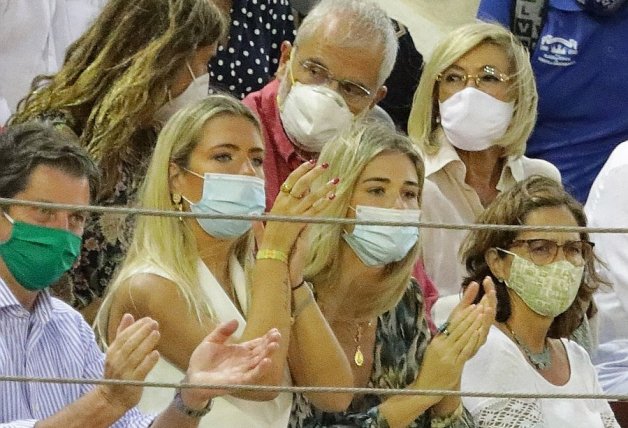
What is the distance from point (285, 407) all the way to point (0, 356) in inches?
21.4

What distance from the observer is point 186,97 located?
10.8 feet

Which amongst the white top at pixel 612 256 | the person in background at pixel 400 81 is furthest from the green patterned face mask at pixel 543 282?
the person in background at pixel 400 81

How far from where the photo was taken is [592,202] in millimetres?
3871

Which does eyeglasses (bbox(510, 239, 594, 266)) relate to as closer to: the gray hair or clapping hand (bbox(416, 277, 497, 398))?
clapping hand (bbox(416, 277, 497, 398))

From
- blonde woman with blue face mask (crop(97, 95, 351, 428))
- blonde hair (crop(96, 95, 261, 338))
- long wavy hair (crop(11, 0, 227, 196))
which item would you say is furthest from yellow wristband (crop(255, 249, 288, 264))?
long wavy hair (crop(11, 0, 227, 196))

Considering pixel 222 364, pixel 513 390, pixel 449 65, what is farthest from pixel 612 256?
pixel 222 364

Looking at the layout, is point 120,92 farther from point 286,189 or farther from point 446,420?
point 446,420

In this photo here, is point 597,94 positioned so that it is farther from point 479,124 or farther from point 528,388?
point 528,388

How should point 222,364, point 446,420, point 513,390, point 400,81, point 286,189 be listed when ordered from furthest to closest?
point 400,81, point 513,390, point 446,420, point 286,189, point 222,364

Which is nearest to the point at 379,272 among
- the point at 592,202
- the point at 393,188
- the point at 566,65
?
the point at 393,188

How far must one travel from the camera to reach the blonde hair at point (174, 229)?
283 cm

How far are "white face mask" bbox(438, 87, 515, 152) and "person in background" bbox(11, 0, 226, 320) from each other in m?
0.56

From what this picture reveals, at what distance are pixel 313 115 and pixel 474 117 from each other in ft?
1.40

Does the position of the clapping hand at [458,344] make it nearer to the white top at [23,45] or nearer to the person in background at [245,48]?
the person in background at [245,48]
